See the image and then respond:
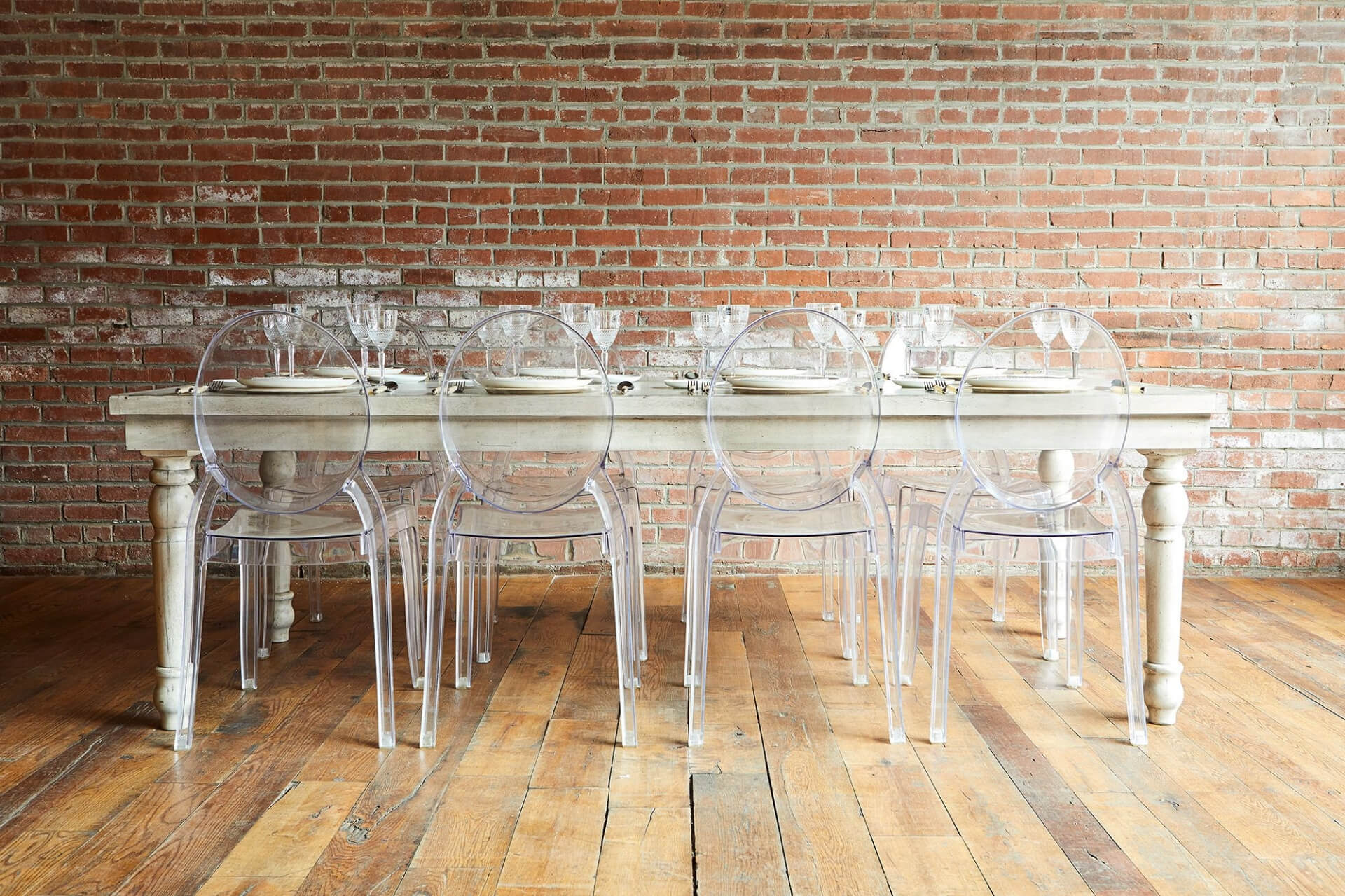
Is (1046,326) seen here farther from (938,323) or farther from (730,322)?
(730,322)

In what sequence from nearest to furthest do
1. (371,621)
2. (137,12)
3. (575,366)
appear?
(575,366), (371,621), (137,12)

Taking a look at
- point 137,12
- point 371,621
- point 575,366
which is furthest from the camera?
point 137,12

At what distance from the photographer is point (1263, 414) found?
155 inches

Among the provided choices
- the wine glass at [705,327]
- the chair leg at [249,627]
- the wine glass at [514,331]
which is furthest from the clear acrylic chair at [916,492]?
the chair leg at [249,627]

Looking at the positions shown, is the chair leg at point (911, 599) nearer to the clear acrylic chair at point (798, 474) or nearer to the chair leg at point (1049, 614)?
the clear acrylic chair at point (798, 474)

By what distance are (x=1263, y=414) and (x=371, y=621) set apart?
10.4ft

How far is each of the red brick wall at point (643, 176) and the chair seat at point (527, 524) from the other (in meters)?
1.48

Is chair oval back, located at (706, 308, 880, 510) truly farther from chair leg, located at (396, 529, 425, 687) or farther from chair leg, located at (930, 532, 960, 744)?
chair leg, located at (396, 529, 425, 687)

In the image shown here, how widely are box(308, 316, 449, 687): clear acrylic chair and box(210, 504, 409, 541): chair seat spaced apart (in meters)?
0.16

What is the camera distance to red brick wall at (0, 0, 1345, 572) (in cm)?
380

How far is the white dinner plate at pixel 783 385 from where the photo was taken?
2426 millimetres

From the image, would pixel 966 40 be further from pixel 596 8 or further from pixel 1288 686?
pixel 1288 686

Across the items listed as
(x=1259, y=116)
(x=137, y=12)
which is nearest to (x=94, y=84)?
(x=137, y=12)

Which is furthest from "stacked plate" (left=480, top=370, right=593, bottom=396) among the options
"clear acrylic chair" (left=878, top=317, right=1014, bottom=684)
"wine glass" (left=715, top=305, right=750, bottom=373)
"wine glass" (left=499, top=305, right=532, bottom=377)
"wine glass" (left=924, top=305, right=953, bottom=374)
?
"wine glass" (left=924, top=305, right=953, bottom=374)
